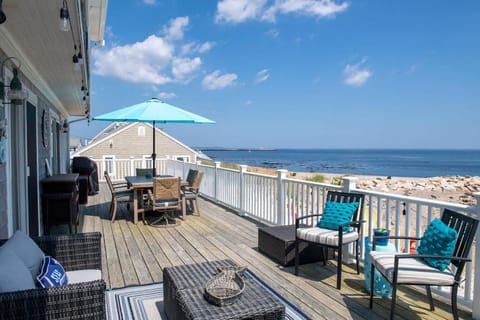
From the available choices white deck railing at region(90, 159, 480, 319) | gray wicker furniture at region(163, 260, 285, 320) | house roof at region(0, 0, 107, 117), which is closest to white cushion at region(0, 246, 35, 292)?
gray wicker furniture at region(163, 260, 285, 320)

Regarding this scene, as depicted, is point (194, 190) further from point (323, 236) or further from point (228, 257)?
point (323, 236)

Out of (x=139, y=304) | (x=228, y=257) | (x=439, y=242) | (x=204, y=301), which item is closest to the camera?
(x=204, y=301)

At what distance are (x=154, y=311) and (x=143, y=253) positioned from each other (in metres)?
1.59

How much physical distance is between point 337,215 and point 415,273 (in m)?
1.14

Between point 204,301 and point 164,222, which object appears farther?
point 164,222

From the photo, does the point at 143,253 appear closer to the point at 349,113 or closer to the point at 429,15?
the point at 429,15

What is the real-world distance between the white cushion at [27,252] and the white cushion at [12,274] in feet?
0.35

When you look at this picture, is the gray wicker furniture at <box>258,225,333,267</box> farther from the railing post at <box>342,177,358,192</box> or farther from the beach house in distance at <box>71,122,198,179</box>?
the beach house in distance at <box>71,122,198,179</box>

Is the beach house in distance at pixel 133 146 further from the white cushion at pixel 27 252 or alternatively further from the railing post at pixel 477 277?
the railing post at pixel 477 277

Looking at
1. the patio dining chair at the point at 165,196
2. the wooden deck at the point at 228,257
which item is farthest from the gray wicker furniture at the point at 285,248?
the patio dining chair at the point at 165,196

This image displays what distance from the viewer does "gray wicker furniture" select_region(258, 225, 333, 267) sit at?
366 centimetres

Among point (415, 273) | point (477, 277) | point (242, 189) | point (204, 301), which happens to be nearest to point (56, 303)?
point (204, 301)

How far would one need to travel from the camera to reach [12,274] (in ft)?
5.50

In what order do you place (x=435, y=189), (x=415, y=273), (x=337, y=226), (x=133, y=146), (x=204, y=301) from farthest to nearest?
(x=133, y=146) → (x=435, y=189) → (x=337, y=226) → (x=415, y=273) → (x=204, y=301)
